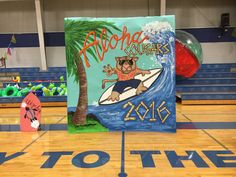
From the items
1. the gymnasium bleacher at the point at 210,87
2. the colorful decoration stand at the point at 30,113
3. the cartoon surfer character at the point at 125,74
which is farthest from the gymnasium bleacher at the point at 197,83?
the cartoon surfer character at the point at 125,74

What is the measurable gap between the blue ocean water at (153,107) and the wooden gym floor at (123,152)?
0.11 m

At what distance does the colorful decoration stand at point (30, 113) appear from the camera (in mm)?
2928

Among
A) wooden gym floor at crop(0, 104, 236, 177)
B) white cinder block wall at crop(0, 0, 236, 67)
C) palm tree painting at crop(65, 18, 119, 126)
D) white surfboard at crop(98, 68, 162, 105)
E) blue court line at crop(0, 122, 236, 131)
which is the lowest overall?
blue court line at crop(0, 122, 236, 131)

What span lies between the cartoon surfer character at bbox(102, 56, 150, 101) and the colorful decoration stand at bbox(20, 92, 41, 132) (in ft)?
2.83

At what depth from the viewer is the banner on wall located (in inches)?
105

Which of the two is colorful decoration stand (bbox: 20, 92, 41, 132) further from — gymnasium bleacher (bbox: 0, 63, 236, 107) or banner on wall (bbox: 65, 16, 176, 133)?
gymnasium bleacher (bbox: 0, 63, 236, 107)

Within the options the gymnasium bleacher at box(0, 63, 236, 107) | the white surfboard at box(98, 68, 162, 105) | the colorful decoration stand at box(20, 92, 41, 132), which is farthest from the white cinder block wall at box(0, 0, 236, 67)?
the white surfboard at box(98, 68, 162, 105)

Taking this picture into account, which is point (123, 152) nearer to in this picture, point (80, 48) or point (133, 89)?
point (133, 89)

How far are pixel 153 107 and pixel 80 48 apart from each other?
994 mm

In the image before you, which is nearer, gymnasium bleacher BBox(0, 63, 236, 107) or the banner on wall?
the banner on wall

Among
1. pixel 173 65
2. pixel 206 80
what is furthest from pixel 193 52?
pixel 173 65

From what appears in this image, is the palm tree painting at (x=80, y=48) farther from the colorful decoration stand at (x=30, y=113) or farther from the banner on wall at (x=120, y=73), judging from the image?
the colorful decoration stand at (x=30, y=113)

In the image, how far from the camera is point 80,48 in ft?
8.87

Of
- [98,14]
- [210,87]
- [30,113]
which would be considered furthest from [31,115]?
[98,14]
